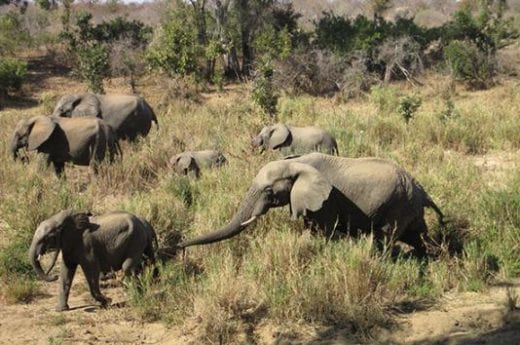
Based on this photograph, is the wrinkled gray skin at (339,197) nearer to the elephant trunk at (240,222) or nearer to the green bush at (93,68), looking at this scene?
the elephant trunk at (240,222)

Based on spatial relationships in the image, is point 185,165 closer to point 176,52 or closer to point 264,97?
point 264,97

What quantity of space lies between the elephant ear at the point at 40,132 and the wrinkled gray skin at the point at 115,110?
2082 mm

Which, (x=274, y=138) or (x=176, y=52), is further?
(x=176, y=52)

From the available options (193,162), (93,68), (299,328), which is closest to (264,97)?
(193,162)

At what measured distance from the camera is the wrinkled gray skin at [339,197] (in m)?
6.00

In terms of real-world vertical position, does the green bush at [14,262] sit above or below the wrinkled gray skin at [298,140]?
below

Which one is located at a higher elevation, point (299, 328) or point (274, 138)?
point (274, 138)

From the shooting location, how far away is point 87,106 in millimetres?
11961

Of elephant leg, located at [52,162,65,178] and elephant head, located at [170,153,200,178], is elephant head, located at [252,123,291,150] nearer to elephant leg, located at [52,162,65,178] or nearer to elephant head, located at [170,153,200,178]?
elephant head, located at [170,153,200,178]

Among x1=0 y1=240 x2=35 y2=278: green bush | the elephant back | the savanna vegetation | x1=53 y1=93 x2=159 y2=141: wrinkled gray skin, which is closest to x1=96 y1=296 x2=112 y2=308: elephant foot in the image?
the savanna vegetation

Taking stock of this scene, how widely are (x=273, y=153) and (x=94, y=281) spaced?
437 cm

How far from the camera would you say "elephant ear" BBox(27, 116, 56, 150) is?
31.2 feet

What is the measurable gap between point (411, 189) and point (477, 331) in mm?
1469

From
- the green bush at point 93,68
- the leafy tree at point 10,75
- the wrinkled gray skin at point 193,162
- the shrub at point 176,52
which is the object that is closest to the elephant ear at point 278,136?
the wrinkled gray skin at point 193,162
